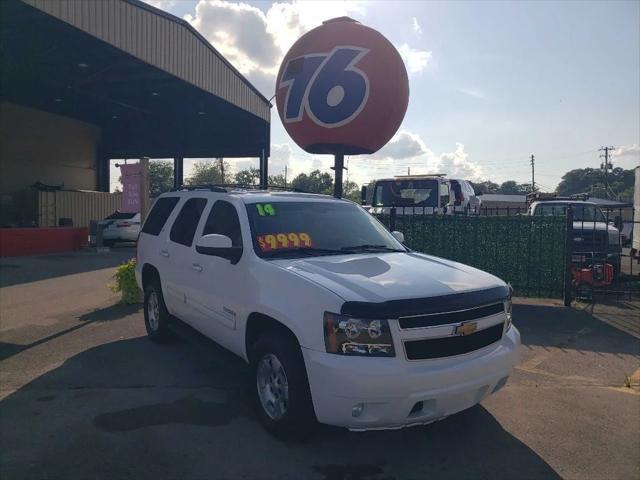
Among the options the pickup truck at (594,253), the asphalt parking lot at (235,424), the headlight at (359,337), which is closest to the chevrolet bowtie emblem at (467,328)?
the headlight at (359,337)

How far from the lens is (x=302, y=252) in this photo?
446 cm

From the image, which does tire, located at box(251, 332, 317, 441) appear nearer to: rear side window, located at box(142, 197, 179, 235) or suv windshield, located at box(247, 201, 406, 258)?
suv windshield, located at box(247, 201, 406, 258)

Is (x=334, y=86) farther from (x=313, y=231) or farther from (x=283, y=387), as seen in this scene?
(x=283, y=387)

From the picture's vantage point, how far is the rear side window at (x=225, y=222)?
4.72 m

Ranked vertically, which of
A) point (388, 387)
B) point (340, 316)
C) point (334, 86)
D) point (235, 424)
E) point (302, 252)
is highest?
point (334, 86)

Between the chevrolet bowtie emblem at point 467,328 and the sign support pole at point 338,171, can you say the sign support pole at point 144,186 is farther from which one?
the chevrolet bowtie emblem at point 467,328

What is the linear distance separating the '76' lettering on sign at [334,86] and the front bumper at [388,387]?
25.6 ft

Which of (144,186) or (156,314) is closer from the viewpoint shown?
(156,314)

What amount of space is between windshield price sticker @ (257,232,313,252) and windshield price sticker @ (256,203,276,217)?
310 mm

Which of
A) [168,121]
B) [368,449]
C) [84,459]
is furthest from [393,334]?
[168,121]

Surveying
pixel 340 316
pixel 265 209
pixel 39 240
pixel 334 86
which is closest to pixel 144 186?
pixel 334 86

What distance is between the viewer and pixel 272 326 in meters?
4.00

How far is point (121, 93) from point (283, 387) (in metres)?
21.4

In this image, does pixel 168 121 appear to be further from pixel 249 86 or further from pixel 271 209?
pixel 271 209
